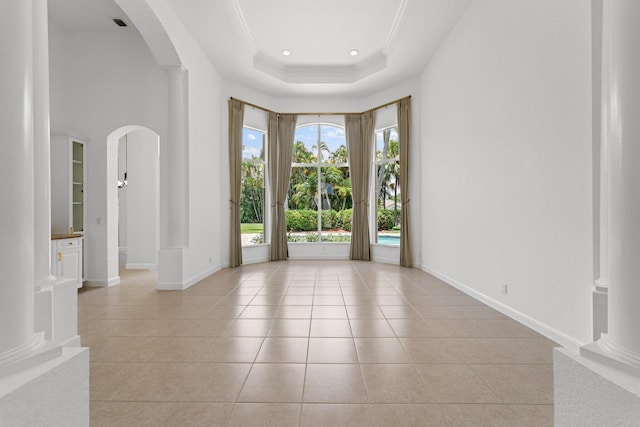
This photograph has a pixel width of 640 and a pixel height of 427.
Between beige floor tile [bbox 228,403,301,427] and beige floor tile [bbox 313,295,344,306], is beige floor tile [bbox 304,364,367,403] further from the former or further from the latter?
beige floor tile [bbox 313,295,344,306]

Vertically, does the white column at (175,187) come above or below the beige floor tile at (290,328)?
above

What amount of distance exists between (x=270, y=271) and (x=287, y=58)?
410 centimetres

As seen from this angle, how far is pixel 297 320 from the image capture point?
3.48 m

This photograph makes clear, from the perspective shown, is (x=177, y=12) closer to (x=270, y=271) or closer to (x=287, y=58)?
(x=287, y=58)

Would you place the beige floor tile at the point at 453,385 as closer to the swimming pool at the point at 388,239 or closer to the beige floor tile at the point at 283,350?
the beige floor tile at the point at 283,350

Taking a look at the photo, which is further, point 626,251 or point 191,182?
point 191,182

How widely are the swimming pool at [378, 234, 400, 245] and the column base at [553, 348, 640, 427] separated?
6160mm

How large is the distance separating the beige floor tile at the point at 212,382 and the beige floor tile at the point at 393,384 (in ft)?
2.64

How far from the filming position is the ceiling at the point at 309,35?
4.89 metres

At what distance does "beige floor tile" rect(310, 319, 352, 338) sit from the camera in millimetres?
3070

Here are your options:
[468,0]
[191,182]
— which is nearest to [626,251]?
[468,0]

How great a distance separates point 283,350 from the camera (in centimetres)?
271

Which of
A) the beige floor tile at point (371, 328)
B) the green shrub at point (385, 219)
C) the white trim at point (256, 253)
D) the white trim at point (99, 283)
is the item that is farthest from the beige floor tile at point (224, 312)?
the green shrub at point (385, 219)

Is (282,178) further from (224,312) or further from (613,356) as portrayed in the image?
(613,356)
